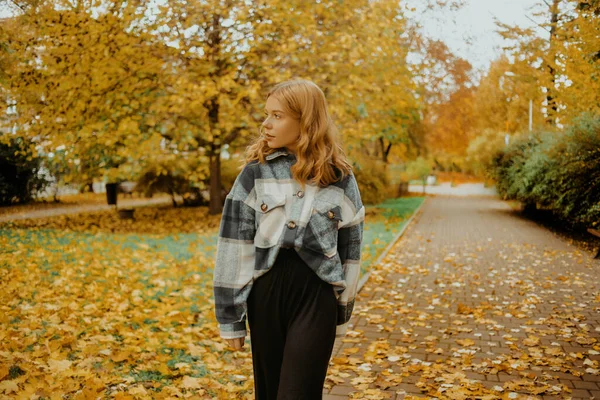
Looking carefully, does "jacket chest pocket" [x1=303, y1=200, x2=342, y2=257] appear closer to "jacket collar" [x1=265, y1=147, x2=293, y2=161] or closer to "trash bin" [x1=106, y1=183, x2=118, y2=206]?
"jacket collar" [x1=265, y1=147, x2=293, y2=161]

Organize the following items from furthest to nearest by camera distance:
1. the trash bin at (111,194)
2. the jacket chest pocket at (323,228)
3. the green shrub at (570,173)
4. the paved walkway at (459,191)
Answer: the paved walkway at (459,191)
the trash bin at (111,194)
the green shrub at (570,173)
the jacket chest pocket at (323,228)

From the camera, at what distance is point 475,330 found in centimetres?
608

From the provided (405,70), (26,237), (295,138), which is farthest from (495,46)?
(295,138)

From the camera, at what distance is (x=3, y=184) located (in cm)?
916

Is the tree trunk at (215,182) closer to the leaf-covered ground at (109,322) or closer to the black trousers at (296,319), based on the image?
the leaf-covered ground at (109,322)

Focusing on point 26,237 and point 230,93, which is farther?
point 230,93

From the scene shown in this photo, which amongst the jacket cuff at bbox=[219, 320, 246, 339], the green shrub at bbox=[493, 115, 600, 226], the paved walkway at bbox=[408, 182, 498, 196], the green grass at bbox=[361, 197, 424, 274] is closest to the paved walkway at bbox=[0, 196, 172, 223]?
the green grass at bbox=[361, 197, 424, 274]

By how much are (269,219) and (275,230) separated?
5 centimetres

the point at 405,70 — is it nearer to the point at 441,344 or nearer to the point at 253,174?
the point at 441,344

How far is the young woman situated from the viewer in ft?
7.67

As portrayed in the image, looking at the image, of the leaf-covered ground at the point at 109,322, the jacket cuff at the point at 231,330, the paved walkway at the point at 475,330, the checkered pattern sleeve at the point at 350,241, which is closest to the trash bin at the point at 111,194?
the leaf-covered ground at the point at 109,322

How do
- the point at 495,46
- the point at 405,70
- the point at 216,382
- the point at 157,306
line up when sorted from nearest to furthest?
Result: the point at 216,382
the point at 157,306
the point at 405,70
the point at 495,46

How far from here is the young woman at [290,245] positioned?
2.34 m

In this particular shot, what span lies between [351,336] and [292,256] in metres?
3.72
